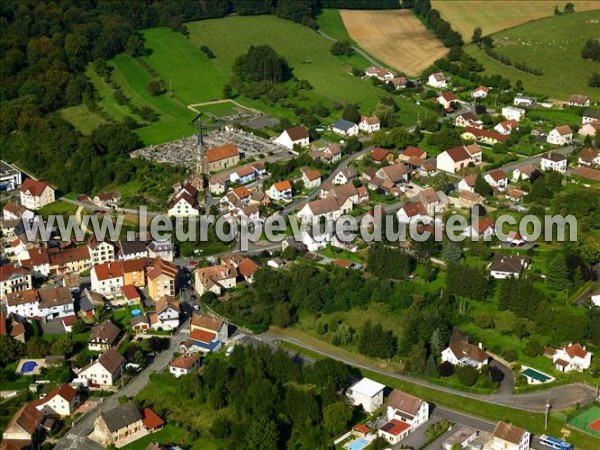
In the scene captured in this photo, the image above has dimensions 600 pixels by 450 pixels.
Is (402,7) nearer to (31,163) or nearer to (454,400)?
(31,163)

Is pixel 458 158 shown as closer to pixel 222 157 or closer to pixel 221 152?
pixel 222 157

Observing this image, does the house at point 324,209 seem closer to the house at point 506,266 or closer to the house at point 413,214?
the house at point 413,214

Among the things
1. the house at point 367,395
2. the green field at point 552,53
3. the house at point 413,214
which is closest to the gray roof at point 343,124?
the house at point 413,214

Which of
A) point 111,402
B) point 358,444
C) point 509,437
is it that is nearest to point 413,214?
point 358,444

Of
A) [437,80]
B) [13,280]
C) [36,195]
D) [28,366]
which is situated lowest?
[28,366]

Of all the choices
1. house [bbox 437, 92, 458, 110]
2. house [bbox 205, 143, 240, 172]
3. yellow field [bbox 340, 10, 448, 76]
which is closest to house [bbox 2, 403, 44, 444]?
house [bbox 205, 143, 240, 172]

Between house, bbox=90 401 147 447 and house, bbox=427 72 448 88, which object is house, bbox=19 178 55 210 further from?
house, bbox=427 72 448 88
